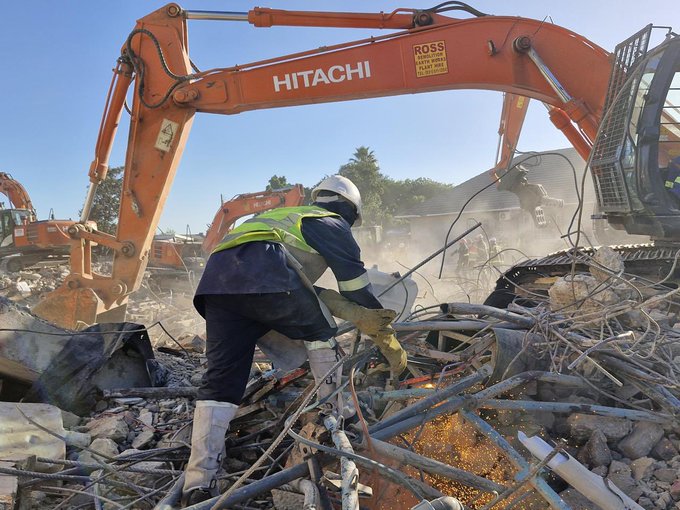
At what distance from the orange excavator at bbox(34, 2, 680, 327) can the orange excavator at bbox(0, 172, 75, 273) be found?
10.8 m

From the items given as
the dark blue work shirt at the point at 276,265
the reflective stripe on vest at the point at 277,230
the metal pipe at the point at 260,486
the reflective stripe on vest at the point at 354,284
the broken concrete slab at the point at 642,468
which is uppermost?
the reflective stripe on vest at the point at 277,230

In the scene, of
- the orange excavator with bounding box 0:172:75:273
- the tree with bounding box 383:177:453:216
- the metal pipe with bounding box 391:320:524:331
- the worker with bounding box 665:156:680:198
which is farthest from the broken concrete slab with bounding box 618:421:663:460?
the tree with bounding box 383:177:453:216

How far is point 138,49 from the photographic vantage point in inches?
209

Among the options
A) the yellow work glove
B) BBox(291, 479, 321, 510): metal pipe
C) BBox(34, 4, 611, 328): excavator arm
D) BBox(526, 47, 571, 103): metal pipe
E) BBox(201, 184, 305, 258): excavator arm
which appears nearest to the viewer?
BBox(291, 479, 321, 510): metal pipe

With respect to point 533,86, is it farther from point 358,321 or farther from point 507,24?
point 358,321

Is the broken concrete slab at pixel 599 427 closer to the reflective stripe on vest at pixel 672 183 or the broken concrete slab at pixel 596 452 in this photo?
the broken concrete slab at pixel 596 452

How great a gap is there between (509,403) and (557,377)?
1.43 feet

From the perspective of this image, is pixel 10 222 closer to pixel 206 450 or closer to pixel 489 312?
pixel 206 450

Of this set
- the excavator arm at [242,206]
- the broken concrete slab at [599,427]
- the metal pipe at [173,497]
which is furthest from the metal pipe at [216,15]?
the excavator arm at [242,206]

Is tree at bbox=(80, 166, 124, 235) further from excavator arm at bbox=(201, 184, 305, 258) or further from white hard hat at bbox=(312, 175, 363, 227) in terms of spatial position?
white hard hat at bbox=(312, 175, 363, 227)

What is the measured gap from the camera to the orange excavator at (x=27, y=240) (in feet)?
49.0

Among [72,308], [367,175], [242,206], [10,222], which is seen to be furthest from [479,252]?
[367,175]

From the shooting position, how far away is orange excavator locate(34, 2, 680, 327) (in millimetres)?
4469

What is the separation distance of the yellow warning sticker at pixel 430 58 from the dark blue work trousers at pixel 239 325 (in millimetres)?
3388
